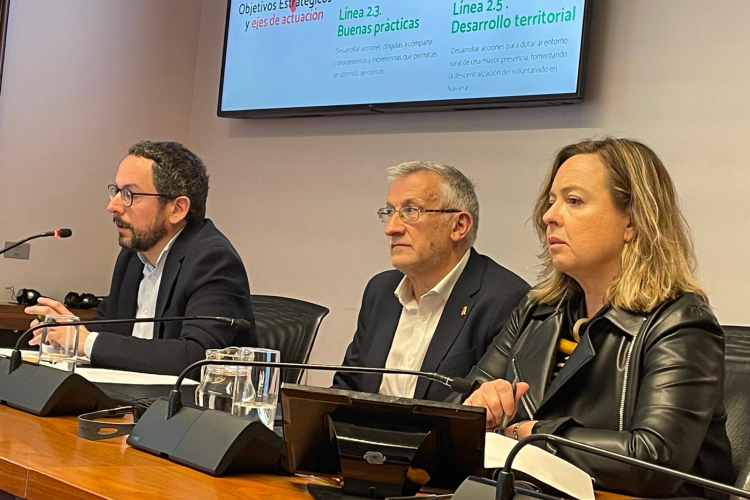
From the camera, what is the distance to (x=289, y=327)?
120 inches

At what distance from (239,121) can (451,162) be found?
1375 millimetres

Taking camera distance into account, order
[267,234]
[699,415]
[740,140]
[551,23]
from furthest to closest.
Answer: [267,234] < [551,23] < [740,140] < [699,415]

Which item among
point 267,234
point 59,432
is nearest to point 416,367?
point 59,432

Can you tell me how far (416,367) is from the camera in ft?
9.09

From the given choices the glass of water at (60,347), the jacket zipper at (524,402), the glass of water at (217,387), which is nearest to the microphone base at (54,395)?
the glass of water at (60,347)

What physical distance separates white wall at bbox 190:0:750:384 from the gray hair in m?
0.76

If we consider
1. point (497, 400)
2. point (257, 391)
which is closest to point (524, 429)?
point (497, 400)

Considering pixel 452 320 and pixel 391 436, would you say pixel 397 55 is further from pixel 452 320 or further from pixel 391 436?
pixel 391 436

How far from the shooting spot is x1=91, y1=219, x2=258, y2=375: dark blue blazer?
8.48ft

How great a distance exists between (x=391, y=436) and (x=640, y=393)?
0.72 metres

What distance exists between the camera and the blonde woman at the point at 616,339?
6.05 ft

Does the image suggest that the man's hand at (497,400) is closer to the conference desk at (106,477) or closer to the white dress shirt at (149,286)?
the conference desk at (106,477)

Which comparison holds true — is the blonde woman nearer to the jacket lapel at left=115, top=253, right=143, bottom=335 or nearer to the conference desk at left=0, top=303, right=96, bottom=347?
the jacket lapel at left=115, top=253, right=143, bottom=335

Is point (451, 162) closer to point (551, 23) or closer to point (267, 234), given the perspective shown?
point (551, 23)
